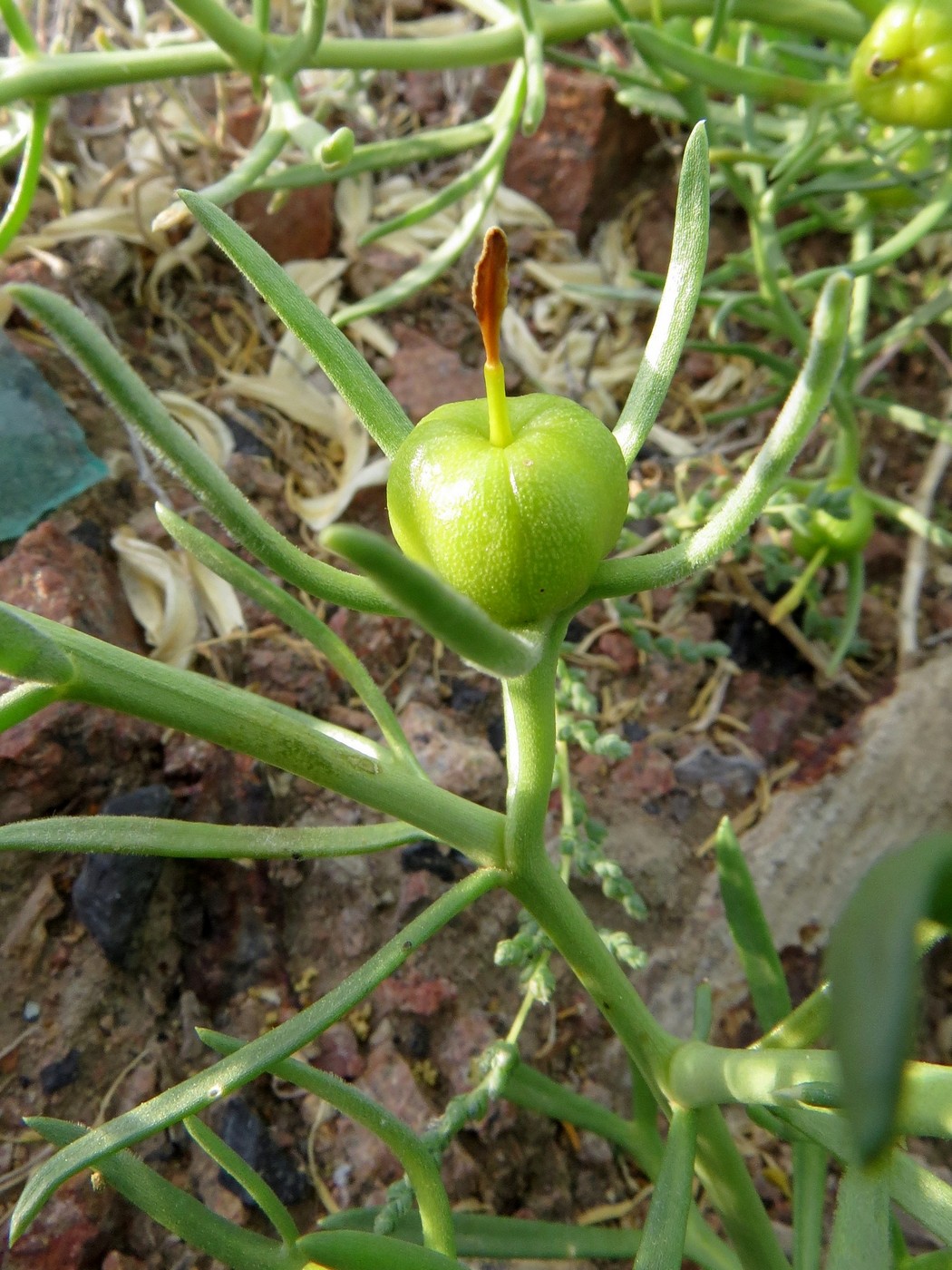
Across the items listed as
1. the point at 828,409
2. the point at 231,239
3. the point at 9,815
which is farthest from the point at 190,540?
the point at 828,409

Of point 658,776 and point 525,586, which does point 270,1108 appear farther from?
point 525,586

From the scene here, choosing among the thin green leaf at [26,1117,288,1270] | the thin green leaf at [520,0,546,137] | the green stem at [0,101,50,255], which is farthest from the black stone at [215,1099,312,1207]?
the thin green leaf at [520,0,546,137]

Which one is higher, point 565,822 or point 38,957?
point 565,822

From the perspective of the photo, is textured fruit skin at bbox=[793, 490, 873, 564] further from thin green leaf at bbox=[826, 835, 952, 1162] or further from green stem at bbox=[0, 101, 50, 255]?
green stem at bbox=[0, 101, 50, 255]

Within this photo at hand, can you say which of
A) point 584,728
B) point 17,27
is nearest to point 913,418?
point 584,728

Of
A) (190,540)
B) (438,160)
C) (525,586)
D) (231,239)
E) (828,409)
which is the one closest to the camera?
(525,586)

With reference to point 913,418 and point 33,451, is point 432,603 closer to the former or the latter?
point 33,451
